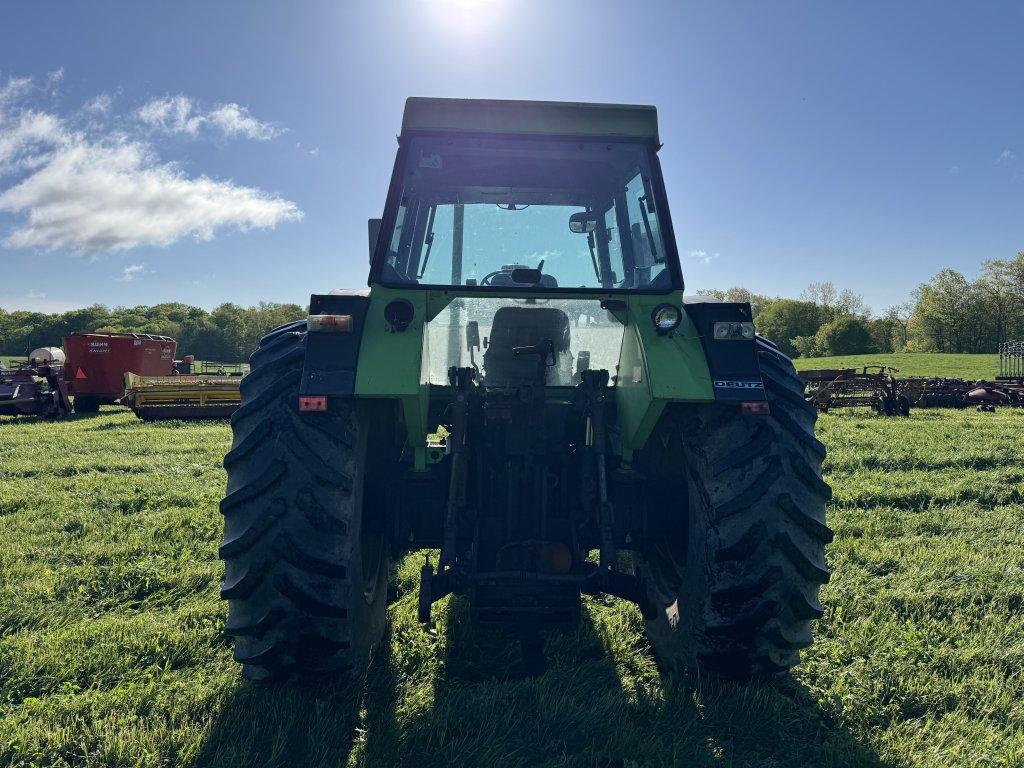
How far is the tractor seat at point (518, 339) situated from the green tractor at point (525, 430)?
0.03 feet

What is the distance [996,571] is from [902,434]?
7365mm

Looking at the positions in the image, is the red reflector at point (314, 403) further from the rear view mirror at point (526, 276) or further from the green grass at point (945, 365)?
the green grass at point (945, 365)

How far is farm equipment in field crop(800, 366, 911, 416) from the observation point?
15133mm

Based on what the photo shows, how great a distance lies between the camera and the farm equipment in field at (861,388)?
15.1 metres

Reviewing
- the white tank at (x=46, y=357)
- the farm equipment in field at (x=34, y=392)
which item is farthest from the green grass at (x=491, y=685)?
the white tank at (x=46, y=357)

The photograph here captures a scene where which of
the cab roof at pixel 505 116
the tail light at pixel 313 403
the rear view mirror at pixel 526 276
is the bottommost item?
the tail light at pixel 313 403

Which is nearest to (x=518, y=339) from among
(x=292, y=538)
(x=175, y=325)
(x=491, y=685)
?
(x=292, y=538)

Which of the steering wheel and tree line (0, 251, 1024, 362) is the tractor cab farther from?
tree line (0, 251, 1024, 362)

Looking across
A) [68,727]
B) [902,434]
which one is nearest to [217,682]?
[68,727]

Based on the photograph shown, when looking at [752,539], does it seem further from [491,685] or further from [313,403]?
[313,403]

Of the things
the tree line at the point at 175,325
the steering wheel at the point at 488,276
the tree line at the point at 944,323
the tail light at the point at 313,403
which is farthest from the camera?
the tree line at the point at 175,325

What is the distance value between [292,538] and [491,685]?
104 cm

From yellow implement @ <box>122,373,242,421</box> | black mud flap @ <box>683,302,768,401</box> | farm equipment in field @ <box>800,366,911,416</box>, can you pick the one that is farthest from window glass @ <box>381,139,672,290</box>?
farm equipment in field @ <box>800,366,911,416</box>

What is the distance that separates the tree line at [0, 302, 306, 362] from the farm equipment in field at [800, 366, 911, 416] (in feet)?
186
